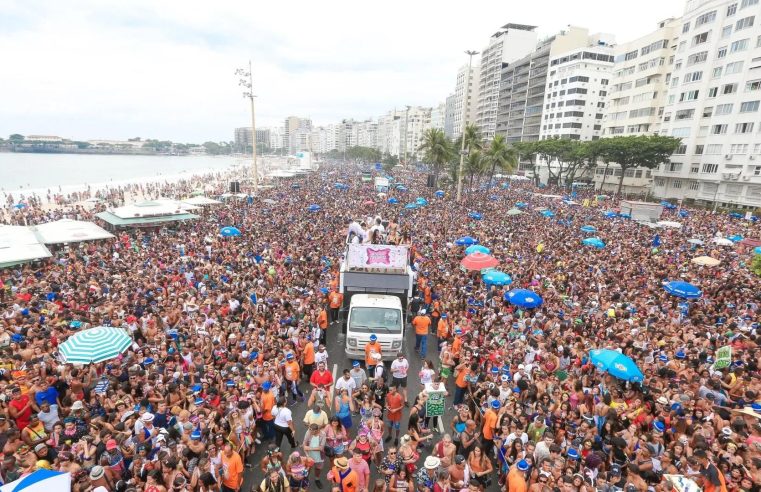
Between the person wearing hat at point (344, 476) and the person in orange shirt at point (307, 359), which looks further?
the person in orange shirt at point (307, 359)

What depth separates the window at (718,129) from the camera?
42688mm

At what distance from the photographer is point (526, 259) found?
66.7ft

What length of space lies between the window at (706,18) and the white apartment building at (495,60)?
171 ft

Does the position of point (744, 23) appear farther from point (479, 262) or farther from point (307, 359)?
point (307, 359)

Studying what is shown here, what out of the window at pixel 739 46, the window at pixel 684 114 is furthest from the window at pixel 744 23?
the window at pixel 684 114

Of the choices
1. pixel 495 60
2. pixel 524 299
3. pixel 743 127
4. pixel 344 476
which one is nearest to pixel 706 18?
pixel 743 127

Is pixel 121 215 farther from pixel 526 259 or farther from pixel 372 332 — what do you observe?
pixel 526 259

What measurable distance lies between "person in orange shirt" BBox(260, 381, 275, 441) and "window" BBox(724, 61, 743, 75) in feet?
178

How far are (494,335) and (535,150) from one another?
5947 centimetres

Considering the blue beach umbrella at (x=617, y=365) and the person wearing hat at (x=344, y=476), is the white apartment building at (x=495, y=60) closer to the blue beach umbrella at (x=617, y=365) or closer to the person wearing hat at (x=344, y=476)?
the blue beach umbrella at (x=617, y=365)

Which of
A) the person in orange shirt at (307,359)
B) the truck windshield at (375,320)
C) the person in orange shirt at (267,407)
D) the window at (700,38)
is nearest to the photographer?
the person in orange shirt at (267,407)

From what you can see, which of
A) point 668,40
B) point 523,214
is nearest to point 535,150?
point 668,40

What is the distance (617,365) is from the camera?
855 cm

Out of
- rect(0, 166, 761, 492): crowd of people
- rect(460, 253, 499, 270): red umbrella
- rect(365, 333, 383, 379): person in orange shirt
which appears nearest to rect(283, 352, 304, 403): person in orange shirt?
rect(0, 166, 761, 492): crowd of people
